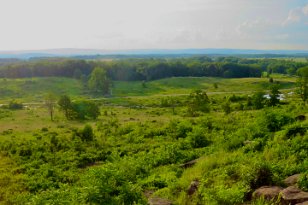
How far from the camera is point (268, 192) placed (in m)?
11.5

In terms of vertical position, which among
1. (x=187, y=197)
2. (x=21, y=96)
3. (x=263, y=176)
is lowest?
(x=21, y=96)

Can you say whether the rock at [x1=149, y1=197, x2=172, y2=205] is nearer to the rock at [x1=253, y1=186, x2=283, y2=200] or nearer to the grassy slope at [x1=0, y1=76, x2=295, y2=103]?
the rock at [x1=253, y1=186, x2=283, y2=200]

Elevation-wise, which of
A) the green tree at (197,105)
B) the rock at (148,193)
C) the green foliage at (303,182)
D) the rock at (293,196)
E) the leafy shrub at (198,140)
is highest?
the green foliage at (303,182)

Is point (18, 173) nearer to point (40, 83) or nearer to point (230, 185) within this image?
point (230, 185)

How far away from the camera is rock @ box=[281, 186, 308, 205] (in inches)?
416

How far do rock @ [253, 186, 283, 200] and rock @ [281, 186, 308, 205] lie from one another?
319mm

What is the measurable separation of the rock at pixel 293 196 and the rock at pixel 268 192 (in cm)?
32

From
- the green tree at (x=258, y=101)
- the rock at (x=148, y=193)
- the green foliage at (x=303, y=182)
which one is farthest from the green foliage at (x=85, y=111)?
the green foliage at (x=303, y=182)

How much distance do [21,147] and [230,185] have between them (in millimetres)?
26727

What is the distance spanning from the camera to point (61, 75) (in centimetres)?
15888

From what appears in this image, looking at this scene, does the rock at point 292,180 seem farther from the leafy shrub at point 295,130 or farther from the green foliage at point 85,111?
the green foliage at point 85,111

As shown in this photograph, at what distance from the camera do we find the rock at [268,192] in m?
11.2

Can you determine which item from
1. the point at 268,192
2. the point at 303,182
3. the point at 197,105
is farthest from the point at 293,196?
the point at 197,105

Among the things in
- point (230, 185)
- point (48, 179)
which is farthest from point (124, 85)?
point (230, 185)
